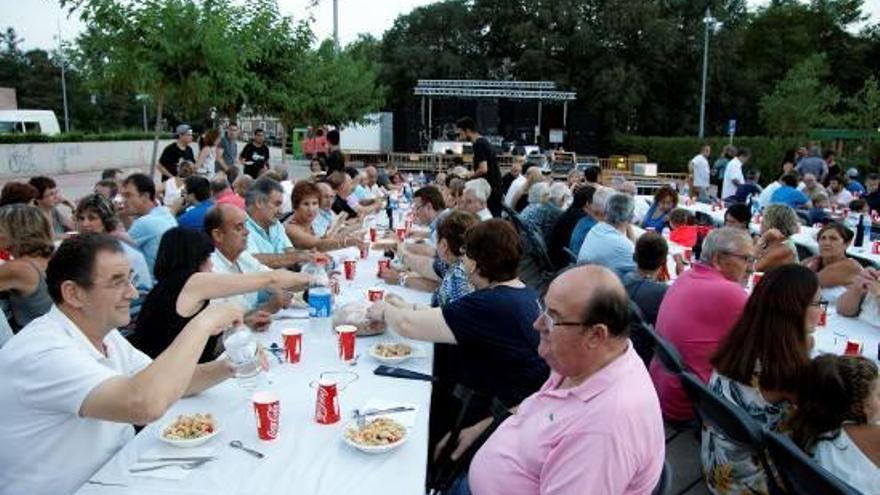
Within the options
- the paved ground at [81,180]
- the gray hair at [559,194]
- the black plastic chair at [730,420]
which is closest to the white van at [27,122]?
the paved ground at [81,180]

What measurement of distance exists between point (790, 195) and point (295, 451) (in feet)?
31.3

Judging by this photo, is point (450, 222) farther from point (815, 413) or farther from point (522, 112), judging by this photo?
point (522, 112)

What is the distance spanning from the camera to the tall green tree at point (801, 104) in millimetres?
28172

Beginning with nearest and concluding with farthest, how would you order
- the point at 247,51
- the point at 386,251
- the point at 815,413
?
the point at 815,413 → the point at 386,251 → the point at 247,51

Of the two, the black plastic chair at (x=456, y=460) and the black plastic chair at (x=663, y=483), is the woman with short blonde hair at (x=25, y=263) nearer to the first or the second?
the black plastic chair at (x=456, y=460)

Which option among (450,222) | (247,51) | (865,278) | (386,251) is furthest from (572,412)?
A: (247,51)

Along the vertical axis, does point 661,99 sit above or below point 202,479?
above

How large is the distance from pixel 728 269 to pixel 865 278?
1179 mm

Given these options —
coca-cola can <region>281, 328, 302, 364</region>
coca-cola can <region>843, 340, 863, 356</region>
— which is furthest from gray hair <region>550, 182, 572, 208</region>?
coca-cola can <region>281, 328, 302, 364</region>

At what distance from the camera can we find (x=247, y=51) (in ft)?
28.2

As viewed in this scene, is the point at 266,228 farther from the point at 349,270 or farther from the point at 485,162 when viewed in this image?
the point at 485,162

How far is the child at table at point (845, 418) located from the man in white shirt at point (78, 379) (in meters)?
2.16

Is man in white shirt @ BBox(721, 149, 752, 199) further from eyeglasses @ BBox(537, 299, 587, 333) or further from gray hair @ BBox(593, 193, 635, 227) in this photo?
eyeglasses @ BBox(537, 299, 587, 333)

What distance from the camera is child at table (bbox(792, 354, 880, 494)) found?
2.40m
